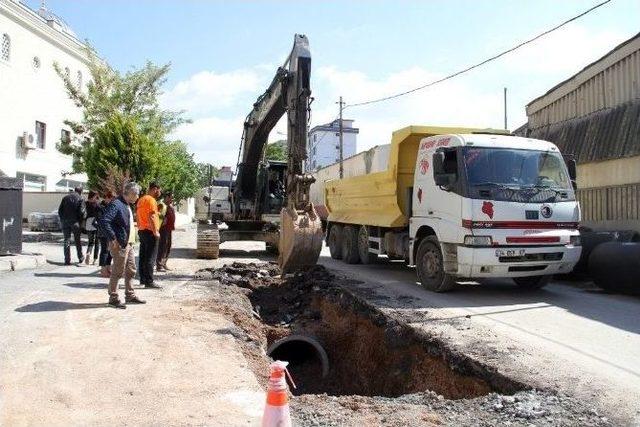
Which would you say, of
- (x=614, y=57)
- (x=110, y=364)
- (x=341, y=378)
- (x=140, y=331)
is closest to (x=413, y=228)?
(x=341, y=378)

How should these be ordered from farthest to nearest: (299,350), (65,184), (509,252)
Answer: (65,184), (509,252), (299,350)

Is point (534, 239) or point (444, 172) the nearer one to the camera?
point (534, 239)

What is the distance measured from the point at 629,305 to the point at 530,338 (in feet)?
10.7

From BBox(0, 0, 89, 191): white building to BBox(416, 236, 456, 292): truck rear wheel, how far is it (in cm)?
1885

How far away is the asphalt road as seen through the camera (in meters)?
4.82

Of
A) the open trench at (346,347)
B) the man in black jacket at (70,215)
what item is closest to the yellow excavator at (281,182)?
the open trench at (346,347)

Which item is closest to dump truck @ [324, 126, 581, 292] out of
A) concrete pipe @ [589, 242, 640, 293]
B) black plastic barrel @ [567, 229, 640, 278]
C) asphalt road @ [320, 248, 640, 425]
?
asphalt road @ [320, 248, 640, 425]

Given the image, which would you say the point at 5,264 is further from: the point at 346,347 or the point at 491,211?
the point at 491,211

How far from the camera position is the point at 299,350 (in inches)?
337

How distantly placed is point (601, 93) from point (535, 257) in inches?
336

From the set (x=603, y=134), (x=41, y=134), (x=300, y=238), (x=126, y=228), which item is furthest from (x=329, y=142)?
(x=126, y=228)

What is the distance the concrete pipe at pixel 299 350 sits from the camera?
309 inches

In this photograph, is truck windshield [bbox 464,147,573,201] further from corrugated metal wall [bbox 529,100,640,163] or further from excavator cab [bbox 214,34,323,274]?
corrugated metal wall [bbox 529,100,640,163]

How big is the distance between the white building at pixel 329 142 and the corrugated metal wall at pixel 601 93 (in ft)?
205
